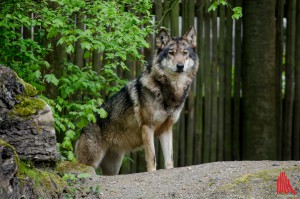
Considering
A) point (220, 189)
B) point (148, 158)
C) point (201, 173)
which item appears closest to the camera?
point (220, 189)

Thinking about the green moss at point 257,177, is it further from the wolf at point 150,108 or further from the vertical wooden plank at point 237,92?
the vertical wooden plank at point 237,92

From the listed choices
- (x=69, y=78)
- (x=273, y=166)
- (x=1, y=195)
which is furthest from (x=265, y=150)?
(x=1, y=195)

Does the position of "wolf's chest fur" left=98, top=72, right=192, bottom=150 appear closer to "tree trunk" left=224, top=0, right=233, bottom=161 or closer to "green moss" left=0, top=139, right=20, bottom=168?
"tree trunk" left=224, top=0, right=233, bottom=161

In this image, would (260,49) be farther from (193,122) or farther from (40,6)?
(40,6)

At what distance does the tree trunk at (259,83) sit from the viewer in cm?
995

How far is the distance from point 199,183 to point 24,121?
1.89 m

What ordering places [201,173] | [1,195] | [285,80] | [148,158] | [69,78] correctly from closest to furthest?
1. [1,195]
2. [201,173]
3. [69,78]
4. [148,158]
5. [285,80]

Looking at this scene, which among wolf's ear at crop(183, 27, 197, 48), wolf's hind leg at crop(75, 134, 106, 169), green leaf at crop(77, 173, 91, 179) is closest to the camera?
green leaf at crop(77, 173, 91, 179)

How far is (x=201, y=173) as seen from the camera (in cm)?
634

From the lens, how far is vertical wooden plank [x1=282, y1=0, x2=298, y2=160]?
10164 mm

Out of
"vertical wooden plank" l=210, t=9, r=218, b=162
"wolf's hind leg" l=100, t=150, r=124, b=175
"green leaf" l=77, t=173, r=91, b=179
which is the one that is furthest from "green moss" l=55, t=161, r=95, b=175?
"vertical wooden plank" l=210, t=9, r=218, b=162

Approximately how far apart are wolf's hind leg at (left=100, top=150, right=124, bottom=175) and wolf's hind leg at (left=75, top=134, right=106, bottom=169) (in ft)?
0.72

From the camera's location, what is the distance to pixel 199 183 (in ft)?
19.7

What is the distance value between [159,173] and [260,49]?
415 cm
